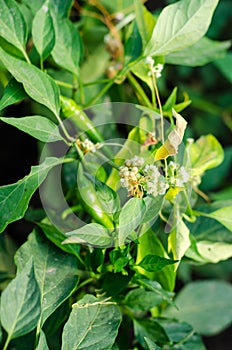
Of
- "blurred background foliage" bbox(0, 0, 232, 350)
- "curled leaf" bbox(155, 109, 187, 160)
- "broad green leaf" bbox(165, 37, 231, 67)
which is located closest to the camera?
"curled leaf" bbox(155, 109, 187, 160)

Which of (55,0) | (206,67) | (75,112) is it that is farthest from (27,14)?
(206,67)

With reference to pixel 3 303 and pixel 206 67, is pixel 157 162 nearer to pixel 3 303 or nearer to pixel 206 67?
pixel 3 303

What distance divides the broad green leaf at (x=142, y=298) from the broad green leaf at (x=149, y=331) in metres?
0.04

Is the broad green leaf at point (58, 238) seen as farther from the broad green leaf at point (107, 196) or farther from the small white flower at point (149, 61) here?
the small white flower at point (149, 61)

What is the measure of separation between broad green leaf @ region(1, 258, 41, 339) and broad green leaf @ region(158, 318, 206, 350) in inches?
6.0

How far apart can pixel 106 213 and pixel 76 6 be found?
1.37ft

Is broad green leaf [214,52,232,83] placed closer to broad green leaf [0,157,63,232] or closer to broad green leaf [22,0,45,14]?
broad green leaf [22,0,45,14]

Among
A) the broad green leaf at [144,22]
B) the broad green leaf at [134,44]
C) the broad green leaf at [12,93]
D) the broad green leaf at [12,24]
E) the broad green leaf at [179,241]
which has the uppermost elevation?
the broad green leaf at [12,24]

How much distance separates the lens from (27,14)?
64cm

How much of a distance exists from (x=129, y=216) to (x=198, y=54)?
0.31 m

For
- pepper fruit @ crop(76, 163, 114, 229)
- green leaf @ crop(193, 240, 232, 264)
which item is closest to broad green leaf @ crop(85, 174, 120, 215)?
pepper fruit @ crop(76, 163, 114, 229)

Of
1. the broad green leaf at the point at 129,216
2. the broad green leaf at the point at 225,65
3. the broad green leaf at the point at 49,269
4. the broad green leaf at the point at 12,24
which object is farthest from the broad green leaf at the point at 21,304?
the broad green leaf at the point at 225,65

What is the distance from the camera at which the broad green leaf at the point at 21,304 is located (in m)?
0.51

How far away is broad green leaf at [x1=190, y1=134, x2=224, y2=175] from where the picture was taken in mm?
595
